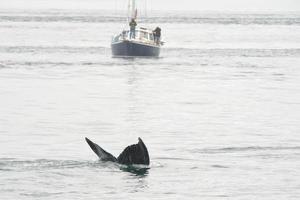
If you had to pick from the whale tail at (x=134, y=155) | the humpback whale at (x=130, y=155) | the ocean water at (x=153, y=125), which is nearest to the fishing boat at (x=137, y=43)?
the ocean water at (x=153, y=125)

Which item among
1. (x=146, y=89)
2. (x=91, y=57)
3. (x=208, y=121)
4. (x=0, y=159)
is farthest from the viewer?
(x=91, y=57)

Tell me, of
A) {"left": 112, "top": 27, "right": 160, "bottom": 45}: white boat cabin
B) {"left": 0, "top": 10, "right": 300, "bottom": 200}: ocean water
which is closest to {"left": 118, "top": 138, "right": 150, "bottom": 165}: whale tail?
{"left": 0, "top": 10, "right": 300, "bottom": 200}: ocean water

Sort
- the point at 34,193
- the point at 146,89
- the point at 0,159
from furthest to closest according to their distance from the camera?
the point at 146,89 < the point at 0,159 < the point at 34,193

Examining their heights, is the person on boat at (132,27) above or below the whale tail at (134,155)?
below

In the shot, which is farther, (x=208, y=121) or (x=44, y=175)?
(x=208, y=121)

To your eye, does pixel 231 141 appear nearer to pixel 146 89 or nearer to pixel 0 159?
pixel 0 159

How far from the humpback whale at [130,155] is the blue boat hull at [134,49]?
50895 mm

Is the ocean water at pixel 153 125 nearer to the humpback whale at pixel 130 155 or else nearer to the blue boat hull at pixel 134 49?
the humpback whale at pixel 130 155

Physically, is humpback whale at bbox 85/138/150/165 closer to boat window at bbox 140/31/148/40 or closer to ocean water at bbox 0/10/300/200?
ocean water at bbox 0/10/300/200

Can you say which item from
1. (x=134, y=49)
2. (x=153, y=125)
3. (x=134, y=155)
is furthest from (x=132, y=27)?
(x=134, y=155)

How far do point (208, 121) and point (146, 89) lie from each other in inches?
647

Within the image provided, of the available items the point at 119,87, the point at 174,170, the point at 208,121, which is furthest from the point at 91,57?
the point at 174,170

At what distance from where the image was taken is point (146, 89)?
64.2 meters

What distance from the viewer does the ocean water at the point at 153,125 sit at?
32.6 metres
